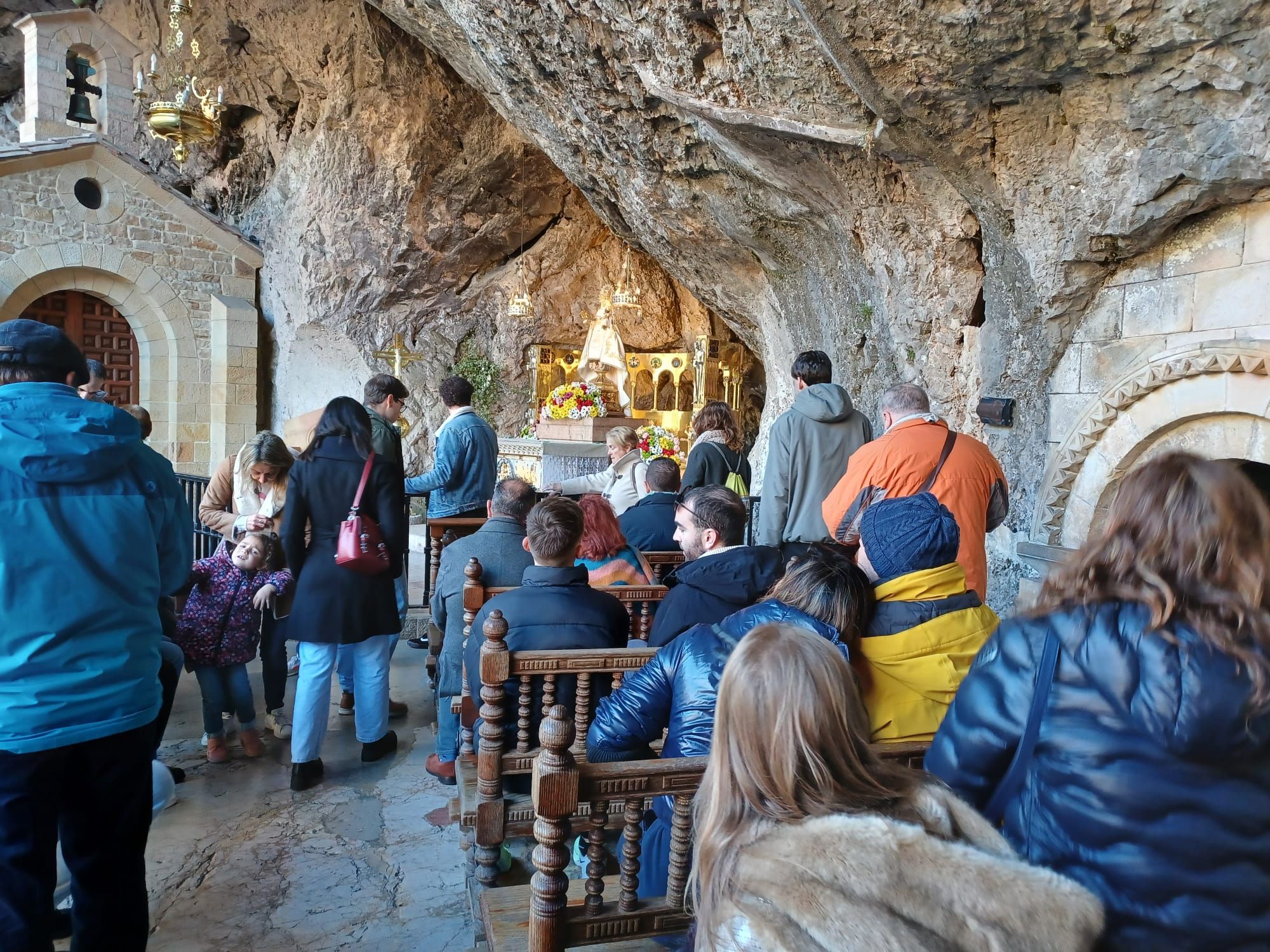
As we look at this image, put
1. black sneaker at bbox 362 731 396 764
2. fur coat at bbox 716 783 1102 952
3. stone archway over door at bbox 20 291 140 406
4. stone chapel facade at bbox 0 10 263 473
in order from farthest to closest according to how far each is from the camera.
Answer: stone archway over door at bbox 20 291 140 406 → stone chapel facade at bbox 0 10 263 473 → black sneaker at bbox 362 731 396 764 → fur coat at bbox 716 783 1102 952

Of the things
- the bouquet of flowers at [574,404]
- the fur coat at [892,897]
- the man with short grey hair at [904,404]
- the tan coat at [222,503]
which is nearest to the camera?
the fur coat at [892,897]

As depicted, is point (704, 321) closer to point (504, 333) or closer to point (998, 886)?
point (504, 333)

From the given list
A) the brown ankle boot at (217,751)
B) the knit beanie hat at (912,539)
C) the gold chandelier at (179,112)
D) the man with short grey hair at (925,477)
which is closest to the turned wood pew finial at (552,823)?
the knit beanie hat at (912,539)

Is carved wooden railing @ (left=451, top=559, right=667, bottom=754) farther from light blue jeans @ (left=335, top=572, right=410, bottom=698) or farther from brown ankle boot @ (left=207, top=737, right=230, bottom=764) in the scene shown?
brown ankle boot @ (left=207, top=737, right=230, bottom=764)

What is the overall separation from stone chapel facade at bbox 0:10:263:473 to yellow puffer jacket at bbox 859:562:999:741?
40.1ft

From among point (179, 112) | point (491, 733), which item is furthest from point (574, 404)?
point (491, 733)

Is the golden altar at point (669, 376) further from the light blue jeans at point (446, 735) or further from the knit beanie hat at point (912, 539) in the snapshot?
the knit beanie hat at point (912, 539)

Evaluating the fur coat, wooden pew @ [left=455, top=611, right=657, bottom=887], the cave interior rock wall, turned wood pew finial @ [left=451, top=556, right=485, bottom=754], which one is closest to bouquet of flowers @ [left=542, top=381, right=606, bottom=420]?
the cave interior rock wall

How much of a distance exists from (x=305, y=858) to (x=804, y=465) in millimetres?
2776

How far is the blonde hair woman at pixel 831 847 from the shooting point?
1018mm

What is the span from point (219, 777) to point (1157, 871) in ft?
12.6

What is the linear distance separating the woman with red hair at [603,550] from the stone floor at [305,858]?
1229 mm

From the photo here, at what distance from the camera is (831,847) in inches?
42.2

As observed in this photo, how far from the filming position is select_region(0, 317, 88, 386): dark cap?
2.07 meters
